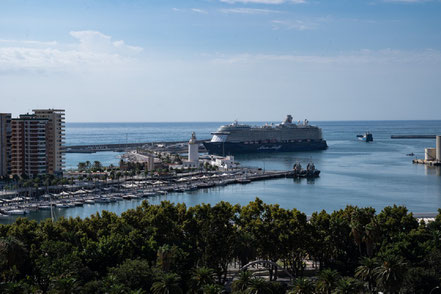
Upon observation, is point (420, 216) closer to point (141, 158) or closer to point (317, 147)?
point (141, 158)

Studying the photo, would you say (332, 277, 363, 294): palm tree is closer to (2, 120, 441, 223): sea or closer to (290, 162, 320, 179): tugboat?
(2, 120, 441, 223): sea

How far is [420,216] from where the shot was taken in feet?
100

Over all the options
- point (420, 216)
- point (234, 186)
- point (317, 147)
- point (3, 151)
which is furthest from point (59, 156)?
point (317, 147)

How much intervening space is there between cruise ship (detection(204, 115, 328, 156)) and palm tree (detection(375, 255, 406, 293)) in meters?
68.1

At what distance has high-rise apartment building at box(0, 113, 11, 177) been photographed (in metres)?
48.9

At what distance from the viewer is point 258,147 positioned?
297 ft

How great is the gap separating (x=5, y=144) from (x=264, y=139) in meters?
50.4

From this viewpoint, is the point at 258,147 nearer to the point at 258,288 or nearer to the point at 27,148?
the point at 27,148

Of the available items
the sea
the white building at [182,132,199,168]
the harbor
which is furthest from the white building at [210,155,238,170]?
the sea

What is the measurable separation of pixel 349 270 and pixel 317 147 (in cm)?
7670

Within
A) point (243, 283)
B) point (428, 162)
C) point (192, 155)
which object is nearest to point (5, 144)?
point (192, 155)

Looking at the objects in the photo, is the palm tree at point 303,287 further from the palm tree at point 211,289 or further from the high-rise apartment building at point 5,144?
the high-rise apartment building at point 5,144

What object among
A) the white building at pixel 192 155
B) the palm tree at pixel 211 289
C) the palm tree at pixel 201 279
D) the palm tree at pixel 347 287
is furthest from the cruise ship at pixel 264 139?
the palm tree at pixel 211 289

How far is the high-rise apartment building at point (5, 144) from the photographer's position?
4894cm
